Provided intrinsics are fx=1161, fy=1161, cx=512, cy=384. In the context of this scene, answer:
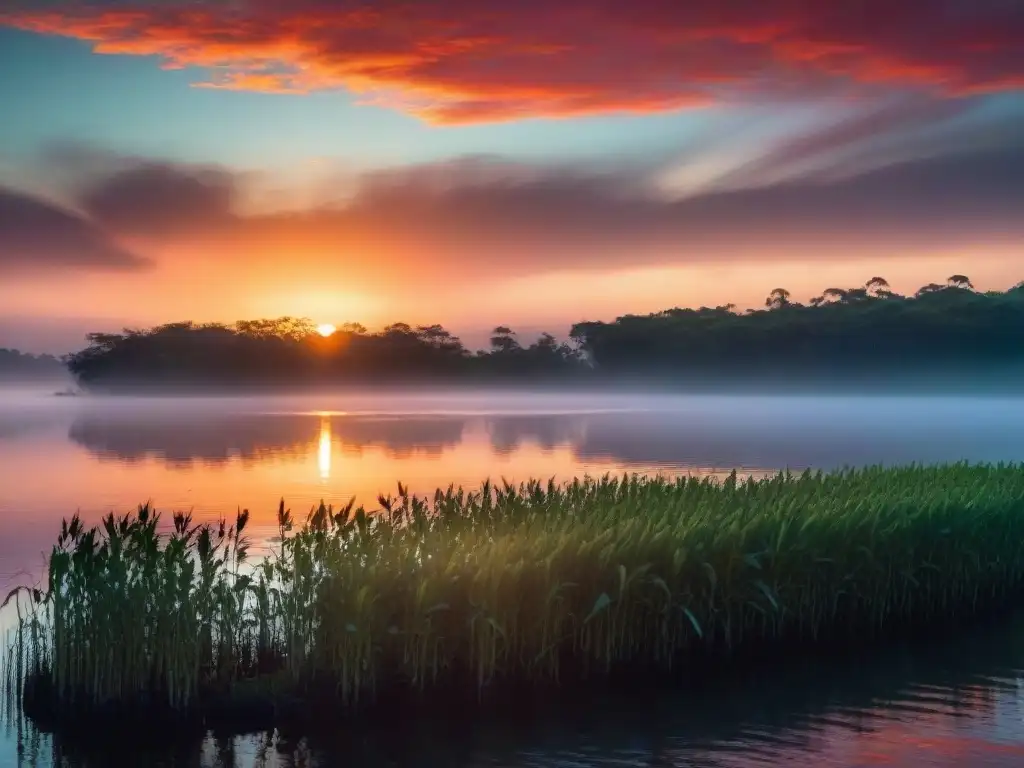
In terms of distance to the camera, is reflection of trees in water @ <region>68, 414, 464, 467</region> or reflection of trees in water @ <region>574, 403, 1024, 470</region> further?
reflection of trees in water @ <region>68, 414, 464, 467</region>

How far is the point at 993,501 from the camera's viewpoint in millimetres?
22047

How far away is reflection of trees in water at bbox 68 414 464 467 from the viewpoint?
2643 inches

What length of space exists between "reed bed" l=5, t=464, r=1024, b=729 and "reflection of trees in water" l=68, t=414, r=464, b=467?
44.5 metres

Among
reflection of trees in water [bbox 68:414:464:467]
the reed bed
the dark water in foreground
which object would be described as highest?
the reed bed

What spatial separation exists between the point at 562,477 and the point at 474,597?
36.3 m

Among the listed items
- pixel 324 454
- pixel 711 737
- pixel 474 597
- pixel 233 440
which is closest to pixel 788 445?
pixel 324 454

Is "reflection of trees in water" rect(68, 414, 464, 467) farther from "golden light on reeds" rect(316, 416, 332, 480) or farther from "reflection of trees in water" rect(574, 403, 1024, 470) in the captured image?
"reflection of trees in water" rect(574, 403, 1024, 470)

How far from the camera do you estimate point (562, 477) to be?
168ft

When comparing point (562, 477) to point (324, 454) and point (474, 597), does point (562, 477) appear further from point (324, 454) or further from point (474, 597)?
point (474, 597)

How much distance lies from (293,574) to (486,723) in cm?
311

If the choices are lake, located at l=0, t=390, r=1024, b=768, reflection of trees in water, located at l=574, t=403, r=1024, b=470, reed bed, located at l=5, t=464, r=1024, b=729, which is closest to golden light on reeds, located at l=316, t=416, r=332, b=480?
lake, located at l=0, t=390, r=1024, b=768

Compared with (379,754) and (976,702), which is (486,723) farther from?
(976,702)

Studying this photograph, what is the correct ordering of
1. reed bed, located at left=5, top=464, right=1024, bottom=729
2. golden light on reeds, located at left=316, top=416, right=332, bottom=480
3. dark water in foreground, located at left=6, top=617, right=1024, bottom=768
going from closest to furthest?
dark water in foreground, located at left=6, top=617, right=1024, bottom=768 → reed bed, located at left=5, top=464, right=1024, bottom=729 → golden light on reeds, located at left=316, top=416, right=332, bottom=480

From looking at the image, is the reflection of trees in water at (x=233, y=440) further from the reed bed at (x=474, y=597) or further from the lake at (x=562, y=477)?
the reed bed at (x=474, y=597)
